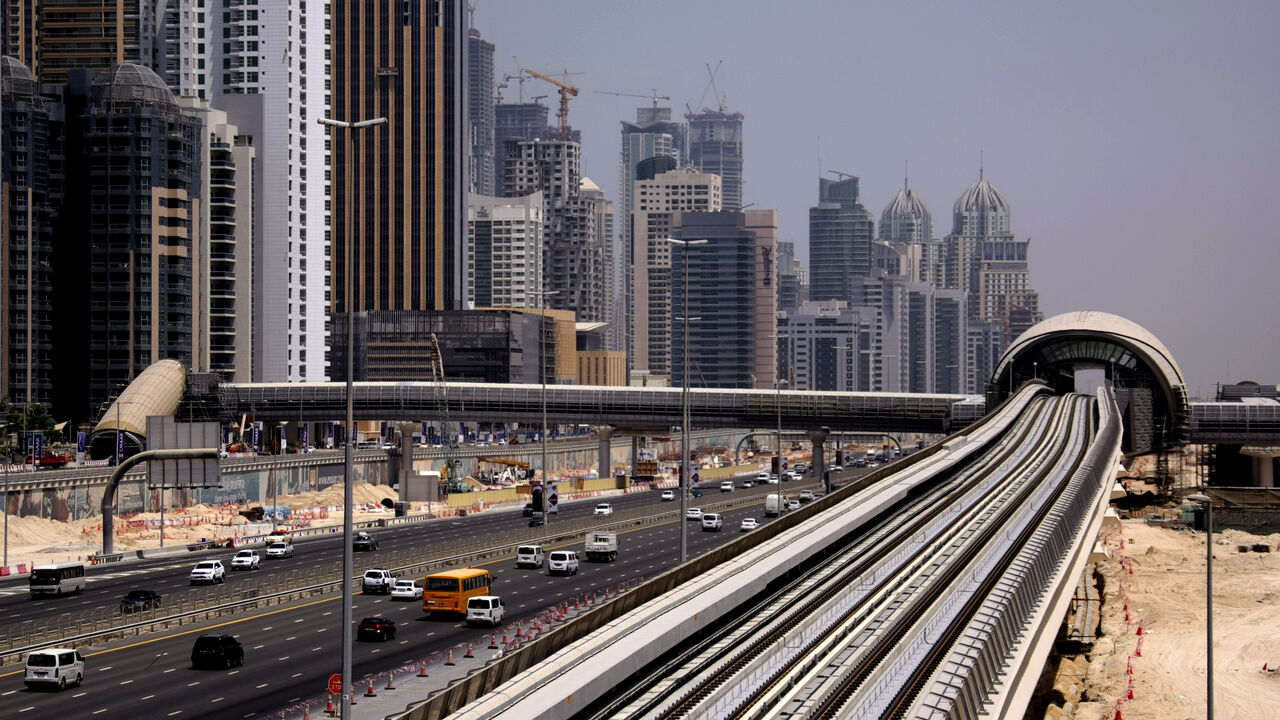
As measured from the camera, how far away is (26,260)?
17712 cm

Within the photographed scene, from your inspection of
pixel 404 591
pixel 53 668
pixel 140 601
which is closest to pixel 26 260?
pixel 404 591

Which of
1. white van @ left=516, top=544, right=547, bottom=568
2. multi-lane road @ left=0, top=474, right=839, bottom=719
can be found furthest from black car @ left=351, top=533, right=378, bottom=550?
white van @ left=516, top=544, right=547, bottom=568

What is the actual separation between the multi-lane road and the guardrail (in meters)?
0.74

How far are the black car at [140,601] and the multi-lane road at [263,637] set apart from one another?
6.78 feet

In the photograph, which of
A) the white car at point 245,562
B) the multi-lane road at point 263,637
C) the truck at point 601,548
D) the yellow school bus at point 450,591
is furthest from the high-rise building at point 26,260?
the yellow school bus at point 450,591

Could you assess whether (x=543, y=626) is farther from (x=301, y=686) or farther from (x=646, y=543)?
(x=646, y=543)

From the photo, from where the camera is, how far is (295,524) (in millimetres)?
121125

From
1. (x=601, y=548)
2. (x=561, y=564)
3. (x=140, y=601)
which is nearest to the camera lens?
(x=140, y=601)

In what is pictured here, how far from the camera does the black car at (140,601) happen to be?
206 ft

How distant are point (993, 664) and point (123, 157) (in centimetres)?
15475

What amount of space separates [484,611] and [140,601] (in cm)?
1455

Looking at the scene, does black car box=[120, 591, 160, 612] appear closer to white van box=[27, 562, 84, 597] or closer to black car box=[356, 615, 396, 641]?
white van box=[27, 562, 84, 597]

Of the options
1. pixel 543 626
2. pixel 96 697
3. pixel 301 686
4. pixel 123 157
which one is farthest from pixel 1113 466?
pixel 123 157

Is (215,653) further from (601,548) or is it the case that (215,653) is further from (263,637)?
(601,548)
